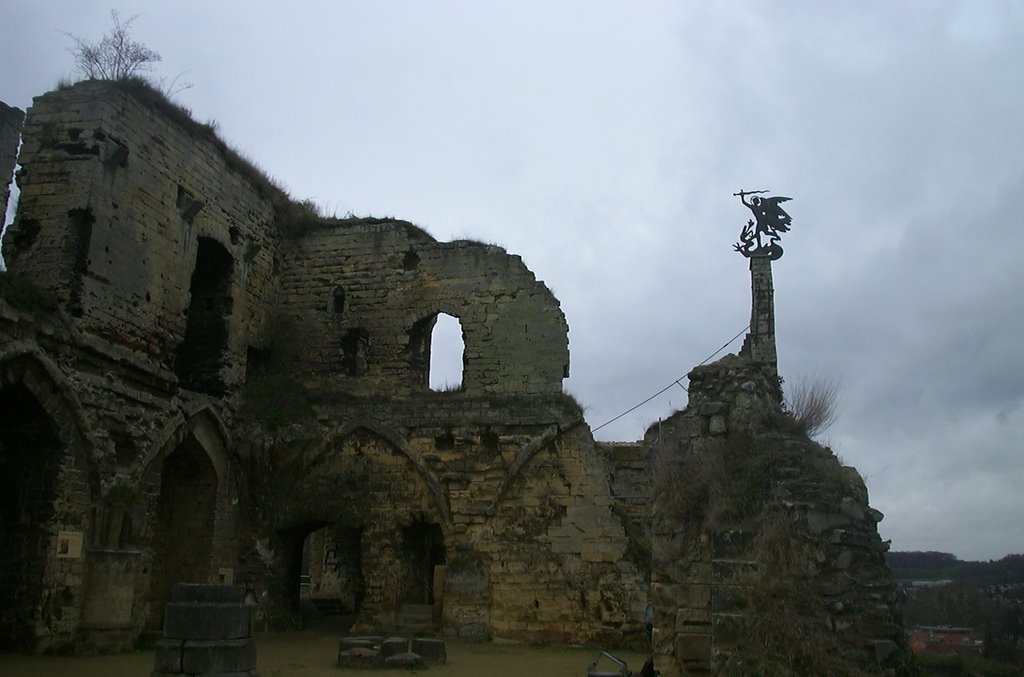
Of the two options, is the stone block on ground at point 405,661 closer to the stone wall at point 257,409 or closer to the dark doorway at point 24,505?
the stone wall at point 257,409

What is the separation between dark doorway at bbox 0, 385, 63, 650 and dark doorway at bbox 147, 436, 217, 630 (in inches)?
Answer: 95.6

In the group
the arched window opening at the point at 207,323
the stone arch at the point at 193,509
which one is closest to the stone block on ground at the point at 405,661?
the stone arch at the point at 193,509

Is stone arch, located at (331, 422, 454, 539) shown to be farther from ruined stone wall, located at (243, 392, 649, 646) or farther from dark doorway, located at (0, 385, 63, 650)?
dark doorway, located at (0, 385, 63, 650)

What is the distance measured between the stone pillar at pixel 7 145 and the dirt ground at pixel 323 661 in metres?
5.13

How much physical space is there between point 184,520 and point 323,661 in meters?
3.51

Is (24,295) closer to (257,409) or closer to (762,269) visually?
(257,409)

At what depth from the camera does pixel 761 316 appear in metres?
16.0

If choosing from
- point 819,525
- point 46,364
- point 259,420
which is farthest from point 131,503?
point 819,525

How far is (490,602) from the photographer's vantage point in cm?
1291

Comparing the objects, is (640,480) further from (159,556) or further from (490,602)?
(159,556)

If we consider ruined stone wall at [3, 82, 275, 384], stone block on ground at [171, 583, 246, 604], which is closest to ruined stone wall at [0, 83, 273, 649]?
ruined stone wall at [3, 82, 275, 384]

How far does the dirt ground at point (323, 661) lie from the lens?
29.3 ft

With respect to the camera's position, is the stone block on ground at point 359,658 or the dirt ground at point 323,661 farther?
the stone block on ground at point 359,658

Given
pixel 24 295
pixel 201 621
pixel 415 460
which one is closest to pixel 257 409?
pixel 415 460
